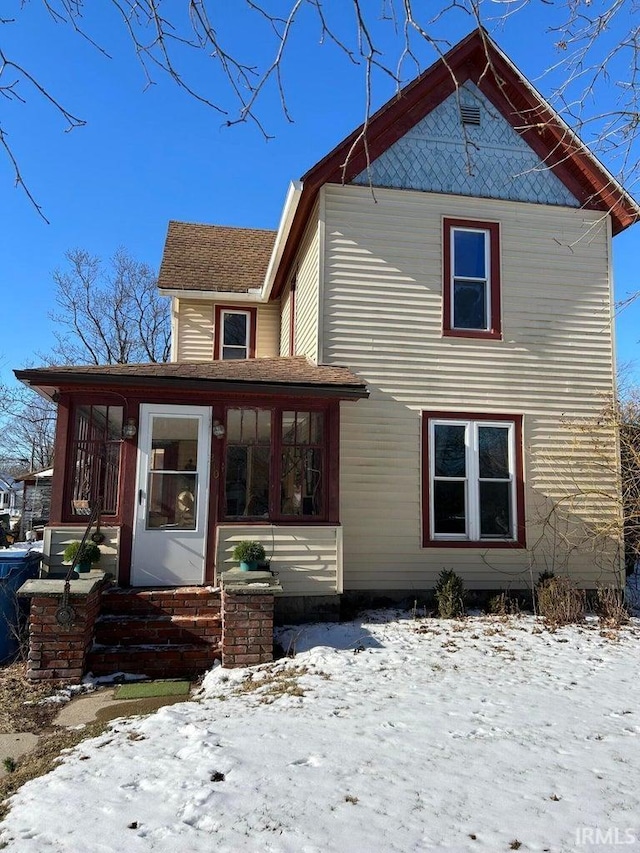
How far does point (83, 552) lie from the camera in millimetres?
7129

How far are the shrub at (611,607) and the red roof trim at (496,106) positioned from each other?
5.92m

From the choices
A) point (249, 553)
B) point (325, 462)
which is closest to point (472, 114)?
point (325, 462)

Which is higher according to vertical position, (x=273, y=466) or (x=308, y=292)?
(x=308, y=292)

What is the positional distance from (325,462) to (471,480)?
2.46m

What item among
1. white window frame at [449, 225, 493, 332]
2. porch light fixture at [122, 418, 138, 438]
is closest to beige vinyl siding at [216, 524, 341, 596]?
porch light fixture at [122, 418, 138, 438]

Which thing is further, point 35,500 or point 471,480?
point 35,500

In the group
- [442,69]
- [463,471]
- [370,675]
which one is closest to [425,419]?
[463,471]

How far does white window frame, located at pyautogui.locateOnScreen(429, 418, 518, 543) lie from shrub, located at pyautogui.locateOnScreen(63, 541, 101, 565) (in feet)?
15.4

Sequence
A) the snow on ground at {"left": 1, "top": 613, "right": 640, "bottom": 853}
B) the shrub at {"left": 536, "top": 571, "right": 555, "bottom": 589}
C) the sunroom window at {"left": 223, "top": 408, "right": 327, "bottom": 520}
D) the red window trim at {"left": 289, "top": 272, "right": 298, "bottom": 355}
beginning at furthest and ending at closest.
Result: the red window trim at {"left": 289, "top": 272, "right": 298, "bottom": 355}, the shrub at {"left": 536, "top": 571, "right": 555, "bottom": 589}, the sunroom window at {"left": 223, "top": 408, "right": 327, "bottom": 520}, the snow on ground at {"left": 1, "top": 613, "right": 640, "bottom": 853}

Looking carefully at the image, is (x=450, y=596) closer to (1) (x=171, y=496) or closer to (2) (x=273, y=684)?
(2) (x=273, y=684)

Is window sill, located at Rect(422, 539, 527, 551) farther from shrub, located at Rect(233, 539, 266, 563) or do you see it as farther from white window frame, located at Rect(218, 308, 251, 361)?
white window frame, located at Rect(218, 308, 251, 361)

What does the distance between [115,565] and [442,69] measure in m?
8.73

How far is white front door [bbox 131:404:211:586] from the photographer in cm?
763

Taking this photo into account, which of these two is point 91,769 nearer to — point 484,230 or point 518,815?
point 518,815
